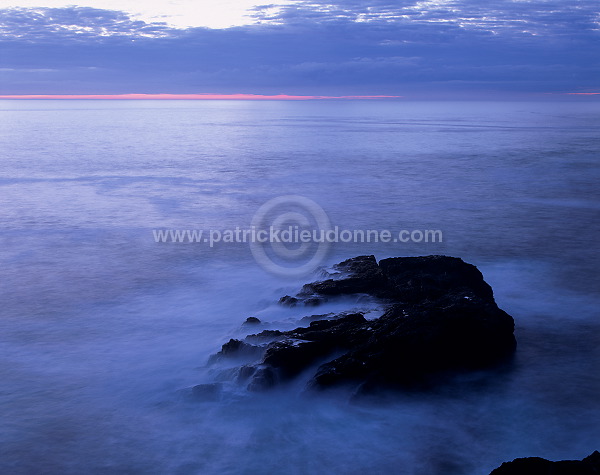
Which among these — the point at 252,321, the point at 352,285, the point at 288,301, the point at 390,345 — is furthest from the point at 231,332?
the point at 390,345

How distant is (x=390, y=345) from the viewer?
777cm

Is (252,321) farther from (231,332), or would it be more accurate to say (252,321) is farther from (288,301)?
(288,301)

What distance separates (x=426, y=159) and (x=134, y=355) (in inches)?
1064

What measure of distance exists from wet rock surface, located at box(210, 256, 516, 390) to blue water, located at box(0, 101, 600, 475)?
0.30 metres

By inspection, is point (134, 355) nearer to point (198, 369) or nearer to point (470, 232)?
point (198, 369)

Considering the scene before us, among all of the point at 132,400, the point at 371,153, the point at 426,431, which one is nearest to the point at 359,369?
the point at 426,431

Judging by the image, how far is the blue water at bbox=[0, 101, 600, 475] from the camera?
6.64m

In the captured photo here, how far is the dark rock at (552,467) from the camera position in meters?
5.07

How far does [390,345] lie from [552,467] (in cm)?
285

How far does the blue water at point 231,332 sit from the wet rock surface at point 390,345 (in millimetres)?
302

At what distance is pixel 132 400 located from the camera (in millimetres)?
7691

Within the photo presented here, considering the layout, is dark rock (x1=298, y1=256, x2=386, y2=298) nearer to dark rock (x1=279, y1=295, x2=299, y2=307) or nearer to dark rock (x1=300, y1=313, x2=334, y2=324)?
dark rock (x1=279, y1=295, x2=299, y2=307)

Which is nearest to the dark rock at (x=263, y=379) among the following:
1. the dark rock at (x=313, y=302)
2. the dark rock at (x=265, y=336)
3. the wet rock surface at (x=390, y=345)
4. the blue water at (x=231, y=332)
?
the wet rock surface at (x=390, y=345)

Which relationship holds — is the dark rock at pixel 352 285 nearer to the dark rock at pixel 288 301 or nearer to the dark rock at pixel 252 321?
the dark rock at pixel 288 301
